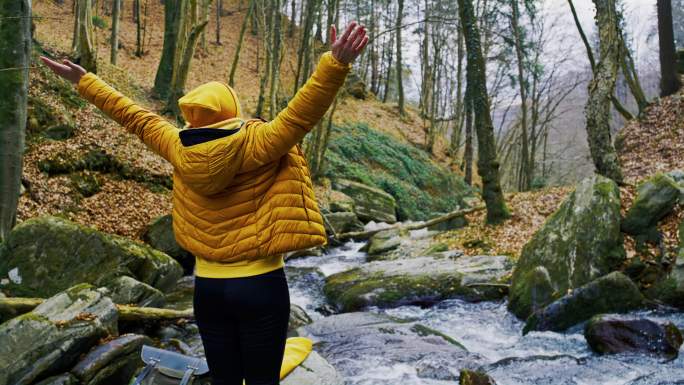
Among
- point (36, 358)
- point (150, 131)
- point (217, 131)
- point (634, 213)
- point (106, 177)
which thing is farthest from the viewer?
point (106, 177)

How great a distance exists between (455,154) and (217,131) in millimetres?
29827

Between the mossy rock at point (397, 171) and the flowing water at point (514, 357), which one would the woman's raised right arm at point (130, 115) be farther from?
the mossy rock at point (397, 171)

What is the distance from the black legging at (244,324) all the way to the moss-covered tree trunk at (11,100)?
6.32 metres

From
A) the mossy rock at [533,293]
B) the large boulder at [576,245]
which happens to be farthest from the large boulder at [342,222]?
the mossy rock at [533,293]

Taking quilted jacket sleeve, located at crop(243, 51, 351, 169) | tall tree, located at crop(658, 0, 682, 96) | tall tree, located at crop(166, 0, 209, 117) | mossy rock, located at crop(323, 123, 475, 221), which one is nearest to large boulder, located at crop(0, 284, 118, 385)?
quilted jacket sleeve, located at crop(243, 51, 351, 169)

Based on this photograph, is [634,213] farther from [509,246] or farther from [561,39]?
[561,39]

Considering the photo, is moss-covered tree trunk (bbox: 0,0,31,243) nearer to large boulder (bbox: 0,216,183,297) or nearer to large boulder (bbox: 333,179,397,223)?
large boulder (bbox: 0,216,183,297)

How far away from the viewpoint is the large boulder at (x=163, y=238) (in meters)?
9.84

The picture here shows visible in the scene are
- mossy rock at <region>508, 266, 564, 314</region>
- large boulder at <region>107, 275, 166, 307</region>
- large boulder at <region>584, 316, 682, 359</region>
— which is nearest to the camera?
large boulder at <region>584, 316, 682, 359</region>

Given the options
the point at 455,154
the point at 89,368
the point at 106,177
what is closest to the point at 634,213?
the point at 89,368

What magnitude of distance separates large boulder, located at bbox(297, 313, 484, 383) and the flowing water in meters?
0.05

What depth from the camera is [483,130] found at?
1168 centimetres

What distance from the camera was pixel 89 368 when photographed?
4.41 meters

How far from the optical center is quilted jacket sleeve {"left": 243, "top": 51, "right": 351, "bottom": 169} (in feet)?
6.00
